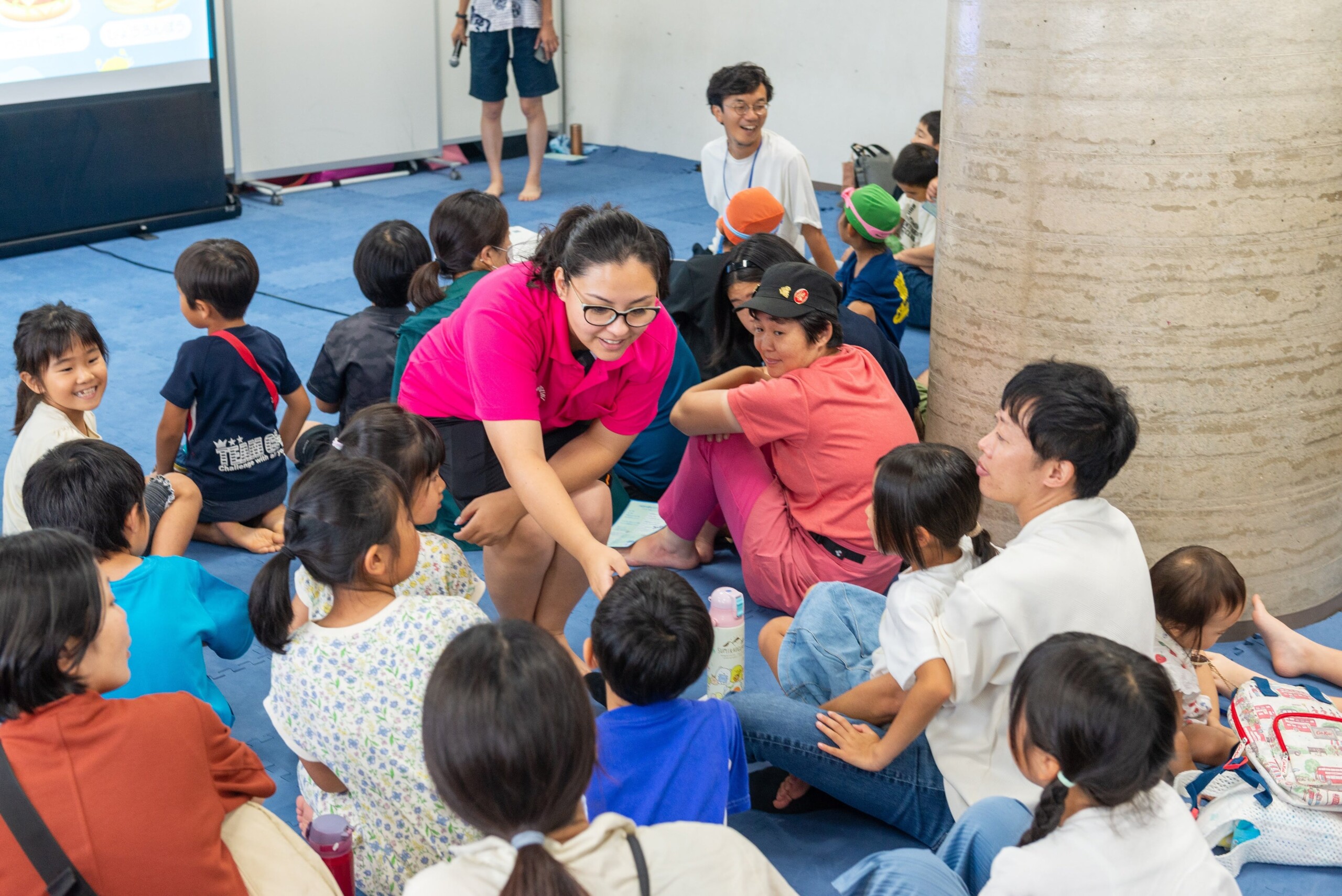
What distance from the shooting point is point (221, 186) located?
6.92 meters

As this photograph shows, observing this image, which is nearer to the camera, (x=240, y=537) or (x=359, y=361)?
(x=240, y=537)

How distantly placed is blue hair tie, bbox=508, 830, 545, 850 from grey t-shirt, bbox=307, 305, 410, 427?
2.35m

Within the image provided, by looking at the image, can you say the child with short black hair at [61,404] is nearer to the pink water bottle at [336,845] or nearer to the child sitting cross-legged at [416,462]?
the child sitting cross-legged at [416,462]

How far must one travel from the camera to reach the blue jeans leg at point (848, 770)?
81.4 inches

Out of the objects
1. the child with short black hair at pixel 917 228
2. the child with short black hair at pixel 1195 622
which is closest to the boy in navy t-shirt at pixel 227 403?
the child with short black hair at pixel 1195 622

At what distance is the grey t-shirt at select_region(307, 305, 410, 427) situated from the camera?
11.3 feet

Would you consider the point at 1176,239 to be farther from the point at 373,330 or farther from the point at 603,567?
the point at 373,330

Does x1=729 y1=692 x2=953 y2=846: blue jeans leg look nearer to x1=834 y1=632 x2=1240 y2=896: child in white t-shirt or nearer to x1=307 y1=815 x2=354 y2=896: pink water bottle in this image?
x1=834 y1=632 x2=1240 y2=896: child in white t-shirt

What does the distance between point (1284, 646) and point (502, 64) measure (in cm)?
594

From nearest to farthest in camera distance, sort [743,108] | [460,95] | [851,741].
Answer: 1. [851,741]
2. [743,108]
3. [460,95]

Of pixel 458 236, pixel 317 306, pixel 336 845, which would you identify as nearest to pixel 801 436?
pixel 458 236

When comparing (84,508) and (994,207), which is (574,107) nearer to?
(994,207)

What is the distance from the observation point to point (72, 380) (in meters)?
2.79

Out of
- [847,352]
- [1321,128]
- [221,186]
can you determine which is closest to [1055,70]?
[1321,128]
